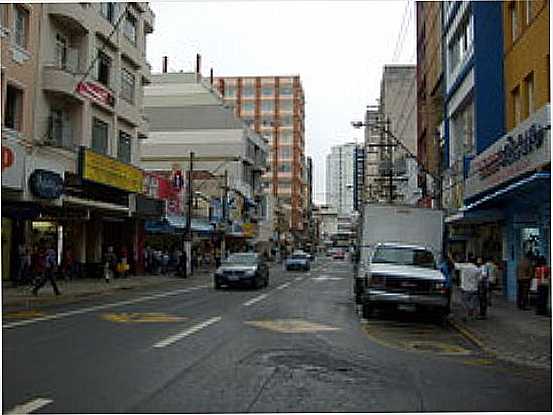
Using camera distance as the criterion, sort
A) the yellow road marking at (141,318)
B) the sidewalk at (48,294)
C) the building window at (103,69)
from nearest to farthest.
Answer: the yellow road marking at (141,318), the sidewalk at (48,294), the building window at (103,69)

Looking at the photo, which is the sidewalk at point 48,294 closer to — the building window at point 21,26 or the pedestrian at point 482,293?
the building window at point 21,26

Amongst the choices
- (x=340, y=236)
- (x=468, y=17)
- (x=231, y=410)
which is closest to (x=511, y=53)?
(x=468, y=17)

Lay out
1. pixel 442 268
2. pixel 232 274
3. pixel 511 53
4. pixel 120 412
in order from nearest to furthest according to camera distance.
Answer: pixel 120 412
pixel 442 268
pixel 511 53
pixel 232 274

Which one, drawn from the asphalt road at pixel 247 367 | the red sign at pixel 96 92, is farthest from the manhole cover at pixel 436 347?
the red sign at pixel 96 92

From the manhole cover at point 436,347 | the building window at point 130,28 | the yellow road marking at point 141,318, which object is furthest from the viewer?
the building window at point 130,28

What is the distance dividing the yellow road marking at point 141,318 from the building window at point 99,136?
59.6 feet

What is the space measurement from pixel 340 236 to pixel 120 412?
431ft

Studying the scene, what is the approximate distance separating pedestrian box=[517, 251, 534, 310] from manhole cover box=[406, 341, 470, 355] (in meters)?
8.37

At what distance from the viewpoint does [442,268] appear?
20.0 metres

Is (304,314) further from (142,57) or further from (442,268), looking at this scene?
(142,57)

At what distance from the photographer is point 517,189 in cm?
1909

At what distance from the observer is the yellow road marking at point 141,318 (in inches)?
634

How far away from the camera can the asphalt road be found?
7.79 m

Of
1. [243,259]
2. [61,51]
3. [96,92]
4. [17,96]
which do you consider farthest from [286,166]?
[17,96]
